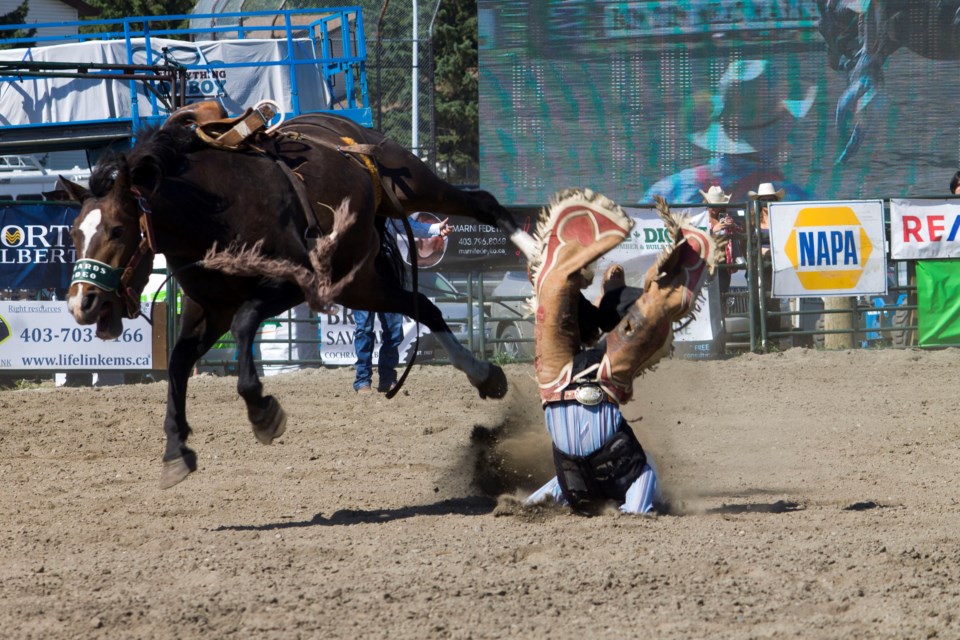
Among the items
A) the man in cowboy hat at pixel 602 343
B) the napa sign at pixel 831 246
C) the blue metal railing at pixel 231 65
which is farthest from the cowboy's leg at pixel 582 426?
the blue metal railing at pixel 231 65

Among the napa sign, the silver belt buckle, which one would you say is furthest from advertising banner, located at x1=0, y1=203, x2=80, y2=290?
the silver belt buckle

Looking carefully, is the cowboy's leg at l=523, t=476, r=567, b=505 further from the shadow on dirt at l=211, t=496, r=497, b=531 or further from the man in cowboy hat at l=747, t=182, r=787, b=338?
the man in cowboy hat at l=747, t=182, r=787, b=338

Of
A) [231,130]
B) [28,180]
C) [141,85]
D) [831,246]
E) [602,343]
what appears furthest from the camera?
[28,180]

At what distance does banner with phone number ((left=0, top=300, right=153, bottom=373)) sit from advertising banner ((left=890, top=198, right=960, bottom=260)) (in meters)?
7.15

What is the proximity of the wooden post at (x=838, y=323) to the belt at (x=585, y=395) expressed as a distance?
727 cm

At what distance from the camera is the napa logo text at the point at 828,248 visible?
10984 mm

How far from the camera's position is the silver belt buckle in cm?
457

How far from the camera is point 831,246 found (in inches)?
432

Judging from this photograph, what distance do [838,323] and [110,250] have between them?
843 centimetres

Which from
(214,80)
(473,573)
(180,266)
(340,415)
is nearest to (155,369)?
(340,415)

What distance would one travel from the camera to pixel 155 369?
412 inches

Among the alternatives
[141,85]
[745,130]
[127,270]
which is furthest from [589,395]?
[745,130]

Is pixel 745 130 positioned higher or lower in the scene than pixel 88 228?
lower

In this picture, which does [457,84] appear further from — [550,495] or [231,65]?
[550,495]
